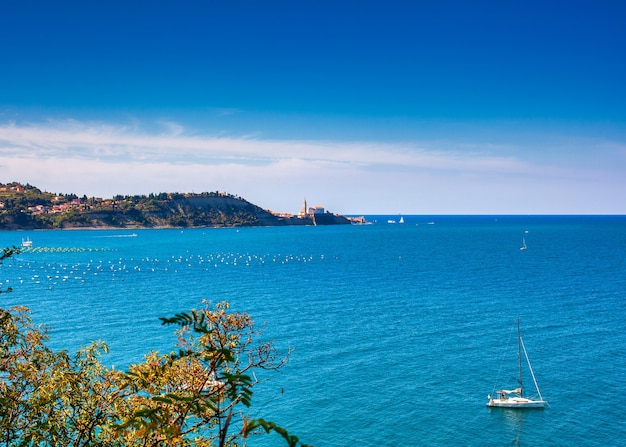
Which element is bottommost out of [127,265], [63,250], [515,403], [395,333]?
[515,403]

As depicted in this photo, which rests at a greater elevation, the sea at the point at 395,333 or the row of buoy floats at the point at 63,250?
the row of buoy floats at the point at 63,250

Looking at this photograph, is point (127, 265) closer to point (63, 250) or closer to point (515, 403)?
point (63, 250)

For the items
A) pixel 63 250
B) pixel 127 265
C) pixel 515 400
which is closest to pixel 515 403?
pixel 515 400

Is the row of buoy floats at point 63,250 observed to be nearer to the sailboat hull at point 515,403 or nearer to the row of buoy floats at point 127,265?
the row of buoy floats at point 127,265

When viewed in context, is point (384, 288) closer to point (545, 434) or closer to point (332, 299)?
point (332, 299)

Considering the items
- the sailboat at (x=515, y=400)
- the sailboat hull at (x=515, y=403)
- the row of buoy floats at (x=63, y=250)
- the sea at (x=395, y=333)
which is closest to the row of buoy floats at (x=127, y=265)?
the sea at (x=395, y=333)

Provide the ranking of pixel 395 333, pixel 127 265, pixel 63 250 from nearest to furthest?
pixel 395 333, pixel 127 265, pixel 63 250

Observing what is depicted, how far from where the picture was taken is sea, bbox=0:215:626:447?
43.9m

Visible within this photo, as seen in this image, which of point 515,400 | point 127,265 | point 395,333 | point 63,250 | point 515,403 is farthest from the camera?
point 63,250

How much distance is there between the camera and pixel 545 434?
42312 millimetres

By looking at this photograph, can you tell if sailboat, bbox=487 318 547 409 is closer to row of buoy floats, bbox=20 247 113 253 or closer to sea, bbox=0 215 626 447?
sea, bbox=0 215 626 447

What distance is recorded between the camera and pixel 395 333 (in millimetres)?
68375

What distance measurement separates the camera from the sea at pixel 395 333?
43.9m

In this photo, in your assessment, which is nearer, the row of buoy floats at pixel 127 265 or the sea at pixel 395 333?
the sea at pixel 395 333
